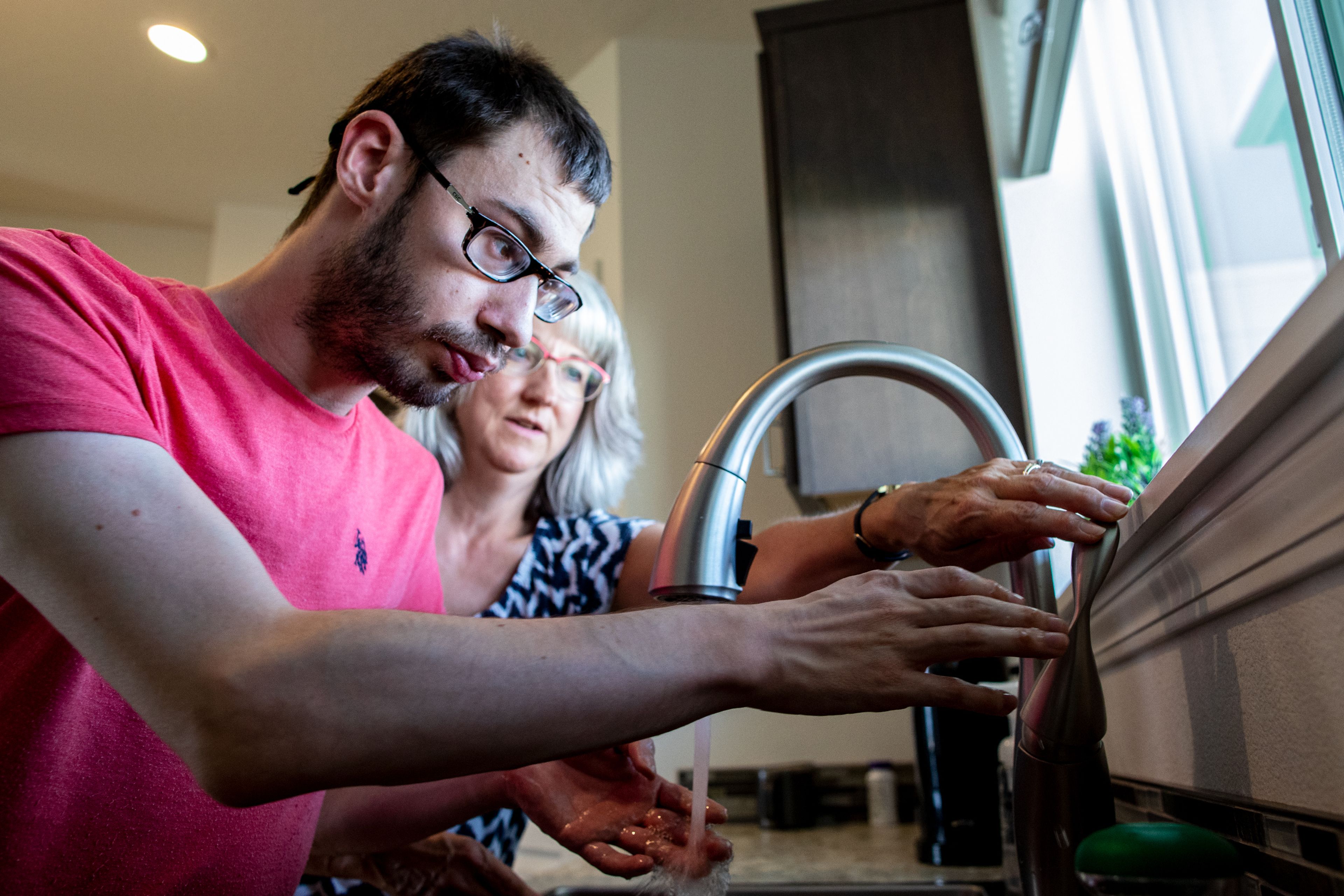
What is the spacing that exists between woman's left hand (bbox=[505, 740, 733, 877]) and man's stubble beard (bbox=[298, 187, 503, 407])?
0.44 metres

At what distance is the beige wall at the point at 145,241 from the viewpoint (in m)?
3.85

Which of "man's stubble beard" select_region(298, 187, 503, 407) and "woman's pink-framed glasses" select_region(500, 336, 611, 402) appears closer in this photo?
"man's stubble beard" select_region(298, 187, 503, 407)

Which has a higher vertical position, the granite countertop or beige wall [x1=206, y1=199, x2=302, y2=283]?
beige wall [x1=206, y1=199, x2=302, y2=283]

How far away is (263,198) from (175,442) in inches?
132

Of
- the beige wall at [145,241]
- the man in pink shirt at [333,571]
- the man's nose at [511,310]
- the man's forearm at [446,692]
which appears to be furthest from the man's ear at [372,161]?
the beige wall at [145,241]

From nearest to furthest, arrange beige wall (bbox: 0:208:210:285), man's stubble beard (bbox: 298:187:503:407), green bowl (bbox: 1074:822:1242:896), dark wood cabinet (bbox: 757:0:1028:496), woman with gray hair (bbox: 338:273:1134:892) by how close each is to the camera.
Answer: green bowl (bbox: 1074:822:1242:896) → man's stubble beard (bbox: 298:187:503:407) → woman with gray hair (bbox: 338:273:1134:892) → dark wood cabinet (bbox: 757:0:1028:496) → beige wall (bbox: 0:208:210:285)

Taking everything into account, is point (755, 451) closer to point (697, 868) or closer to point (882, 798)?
point (697, 868)

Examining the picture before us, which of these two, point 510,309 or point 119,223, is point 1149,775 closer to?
point 510,309

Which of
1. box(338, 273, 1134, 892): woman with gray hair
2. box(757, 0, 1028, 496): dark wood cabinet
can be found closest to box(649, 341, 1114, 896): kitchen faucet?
box(338, 273, 1134, 892): woman with gray hair

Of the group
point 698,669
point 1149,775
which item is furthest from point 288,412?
point 1149,775

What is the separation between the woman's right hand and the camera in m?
0.55

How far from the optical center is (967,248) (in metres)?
1.88

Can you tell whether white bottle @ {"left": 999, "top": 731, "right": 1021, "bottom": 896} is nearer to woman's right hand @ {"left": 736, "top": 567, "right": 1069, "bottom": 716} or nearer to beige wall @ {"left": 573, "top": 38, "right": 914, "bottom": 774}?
woman's right hand @ {"left": 736, "top": 567, "right": 1069, "bottom": 716}

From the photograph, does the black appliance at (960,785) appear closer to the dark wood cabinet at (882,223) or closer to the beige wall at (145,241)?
the dark wood cabinet at (882,223)
